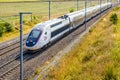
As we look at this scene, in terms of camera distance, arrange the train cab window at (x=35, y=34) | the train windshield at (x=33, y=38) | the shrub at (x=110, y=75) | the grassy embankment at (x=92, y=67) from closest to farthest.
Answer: the shrub at (x=110, y=75) → the grassy embankment at (x=92, y=67) → the train windshield at (x=33, y=38) → the train cab window at (x=35, y=34)

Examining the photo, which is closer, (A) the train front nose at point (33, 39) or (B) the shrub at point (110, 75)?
(B) the shrub at point (110, 75)

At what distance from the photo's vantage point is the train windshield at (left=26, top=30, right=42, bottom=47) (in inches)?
1159

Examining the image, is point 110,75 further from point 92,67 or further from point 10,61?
point 10,61

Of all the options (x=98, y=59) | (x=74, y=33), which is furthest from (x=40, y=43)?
(x=74, y=33)

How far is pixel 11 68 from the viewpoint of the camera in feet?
80.3

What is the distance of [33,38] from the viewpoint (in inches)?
1173

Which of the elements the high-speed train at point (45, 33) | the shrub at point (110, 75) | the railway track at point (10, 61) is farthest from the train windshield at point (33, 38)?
the shrub at point (110, 75)

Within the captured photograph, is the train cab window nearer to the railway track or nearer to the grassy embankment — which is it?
the railway track

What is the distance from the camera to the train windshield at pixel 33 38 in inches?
1159

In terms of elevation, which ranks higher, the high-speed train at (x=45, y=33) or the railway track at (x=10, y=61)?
the high-speed train at (x=45, y=33)

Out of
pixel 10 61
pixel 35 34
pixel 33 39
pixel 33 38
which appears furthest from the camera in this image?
pixel 35 34

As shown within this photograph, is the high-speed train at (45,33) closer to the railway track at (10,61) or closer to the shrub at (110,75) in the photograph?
the railway track at (10,61)

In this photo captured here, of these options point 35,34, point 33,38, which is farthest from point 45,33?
point 33,38

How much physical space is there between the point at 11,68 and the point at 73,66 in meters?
6.18
